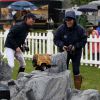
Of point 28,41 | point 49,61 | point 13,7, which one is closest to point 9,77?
point 49,61

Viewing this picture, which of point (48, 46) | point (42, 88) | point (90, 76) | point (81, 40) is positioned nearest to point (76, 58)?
point (81, 40)

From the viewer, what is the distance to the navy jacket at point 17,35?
9.66 metres

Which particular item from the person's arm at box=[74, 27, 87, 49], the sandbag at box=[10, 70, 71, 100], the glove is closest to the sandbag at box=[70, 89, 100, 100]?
the sandbag at box=[10, 70, 71, 100]

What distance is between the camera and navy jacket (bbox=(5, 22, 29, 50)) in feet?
31.7

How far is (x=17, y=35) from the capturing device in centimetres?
973

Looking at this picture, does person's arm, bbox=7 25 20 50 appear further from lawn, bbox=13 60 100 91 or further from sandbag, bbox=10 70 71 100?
sandbag, bbox=10 70 71 100

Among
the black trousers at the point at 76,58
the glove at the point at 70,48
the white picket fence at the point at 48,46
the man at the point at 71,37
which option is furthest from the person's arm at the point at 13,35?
the white picket fence at the point at 48,46

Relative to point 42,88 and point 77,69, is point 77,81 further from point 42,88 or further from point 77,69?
point 42,88

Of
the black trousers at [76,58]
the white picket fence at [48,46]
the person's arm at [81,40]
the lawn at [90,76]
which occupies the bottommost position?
the lawn at [90,76]

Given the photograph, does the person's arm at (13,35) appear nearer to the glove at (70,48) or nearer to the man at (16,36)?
the man at (16,36)

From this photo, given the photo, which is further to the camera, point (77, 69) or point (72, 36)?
point (77, 69)

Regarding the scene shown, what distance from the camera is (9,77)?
6.74m

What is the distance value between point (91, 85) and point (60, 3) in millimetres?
32610

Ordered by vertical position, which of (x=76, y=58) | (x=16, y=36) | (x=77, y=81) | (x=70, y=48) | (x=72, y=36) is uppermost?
(x=72, y=36)
